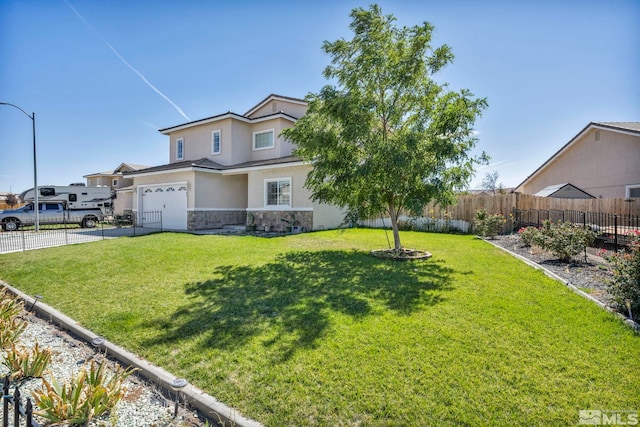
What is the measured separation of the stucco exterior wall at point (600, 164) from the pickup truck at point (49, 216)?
117 ft

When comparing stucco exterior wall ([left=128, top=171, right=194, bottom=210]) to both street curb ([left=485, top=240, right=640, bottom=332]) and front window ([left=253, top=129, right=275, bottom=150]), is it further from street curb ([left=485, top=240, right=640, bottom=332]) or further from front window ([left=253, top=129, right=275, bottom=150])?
street curb ([left=485, top=240, right=640, bottom=332])

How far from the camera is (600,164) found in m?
19.5

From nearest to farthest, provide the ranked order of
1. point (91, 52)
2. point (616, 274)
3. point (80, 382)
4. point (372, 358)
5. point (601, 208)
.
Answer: point (80, 382) → point (372, 358) → point (616, 274) → point (91, 52) → point (601, 208)

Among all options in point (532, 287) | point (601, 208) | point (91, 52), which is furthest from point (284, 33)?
point (601, 208)

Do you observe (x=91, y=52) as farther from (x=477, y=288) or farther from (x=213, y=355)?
(x=477, y=288)

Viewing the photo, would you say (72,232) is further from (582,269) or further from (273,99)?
(582,269)

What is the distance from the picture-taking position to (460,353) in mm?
3518

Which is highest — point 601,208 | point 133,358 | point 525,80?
point 525,80

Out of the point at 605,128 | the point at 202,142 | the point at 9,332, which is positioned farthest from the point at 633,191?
the point at 202,142

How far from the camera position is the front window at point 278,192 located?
16.2 m

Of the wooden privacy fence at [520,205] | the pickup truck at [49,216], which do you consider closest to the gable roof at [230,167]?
the pickup truck at [49,216]

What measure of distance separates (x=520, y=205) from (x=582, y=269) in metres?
9.31

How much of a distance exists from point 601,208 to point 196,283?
1810 cm

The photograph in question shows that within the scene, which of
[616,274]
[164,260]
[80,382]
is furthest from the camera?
[164,260]
